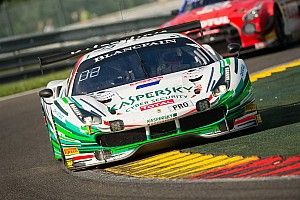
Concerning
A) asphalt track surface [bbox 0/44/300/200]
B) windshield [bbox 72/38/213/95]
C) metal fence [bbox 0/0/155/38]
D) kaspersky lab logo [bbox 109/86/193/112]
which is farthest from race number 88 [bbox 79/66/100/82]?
metal fence [bbox 0/0/155/38]

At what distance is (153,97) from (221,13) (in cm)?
879

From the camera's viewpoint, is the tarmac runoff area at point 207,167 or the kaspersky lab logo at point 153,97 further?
the kaspersky lab logo at point 153,97

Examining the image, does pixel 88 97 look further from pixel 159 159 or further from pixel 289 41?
pixel 289 41

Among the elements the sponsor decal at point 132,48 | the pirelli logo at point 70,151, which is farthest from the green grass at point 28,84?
the pirelli logo at point 70,151

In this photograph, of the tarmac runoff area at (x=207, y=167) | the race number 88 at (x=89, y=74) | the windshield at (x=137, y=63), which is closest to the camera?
the tarmac runoff area at (x=207, y=167)

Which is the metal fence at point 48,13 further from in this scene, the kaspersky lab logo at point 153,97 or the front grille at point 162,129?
the front grille at point 162,129

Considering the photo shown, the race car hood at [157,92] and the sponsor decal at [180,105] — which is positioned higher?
the race car hood at [157,92]

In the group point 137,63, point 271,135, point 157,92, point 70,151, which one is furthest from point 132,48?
point 271,135

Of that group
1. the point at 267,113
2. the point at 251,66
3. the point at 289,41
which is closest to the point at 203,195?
the point at 267,113

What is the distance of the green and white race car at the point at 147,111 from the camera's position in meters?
8.94

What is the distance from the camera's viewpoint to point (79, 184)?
8.46 m

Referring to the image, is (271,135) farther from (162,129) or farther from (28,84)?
(28,84)

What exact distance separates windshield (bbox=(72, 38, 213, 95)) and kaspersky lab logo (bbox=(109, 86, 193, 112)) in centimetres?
76

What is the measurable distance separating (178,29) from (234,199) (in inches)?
206
